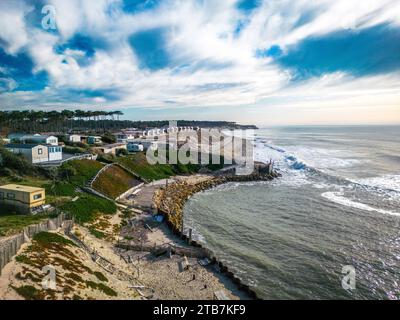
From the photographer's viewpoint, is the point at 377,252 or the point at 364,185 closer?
the point at 377,252

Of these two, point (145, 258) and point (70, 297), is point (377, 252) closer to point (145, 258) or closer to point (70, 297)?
point (145, 258)

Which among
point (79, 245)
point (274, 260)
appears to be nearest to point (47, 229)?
point (79, 245)

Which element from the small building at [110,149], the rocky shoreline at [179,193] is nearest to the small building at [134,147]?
the small building at [110,149]

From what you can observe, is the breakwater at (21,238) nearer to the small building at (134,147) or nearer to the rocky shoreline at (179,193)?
the rocky shoreline at (179,193)

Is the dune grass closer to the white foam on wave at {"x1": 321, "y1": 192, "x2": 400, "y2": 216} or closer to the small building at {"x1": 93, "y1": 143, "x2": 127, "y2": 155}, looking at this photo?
the small building at {"x1": 93, "y1": 143, "x2": 127, "y2": 155}

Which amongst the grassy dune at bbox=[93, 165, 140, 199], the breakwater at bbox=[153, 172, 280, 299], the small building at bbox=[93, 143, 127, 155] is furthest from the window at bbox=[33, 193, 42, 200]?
the small building at bbox=[93, 143, 127, 155]

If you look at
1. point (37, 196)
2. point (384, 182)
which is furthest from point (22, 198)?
point (384, 182)
